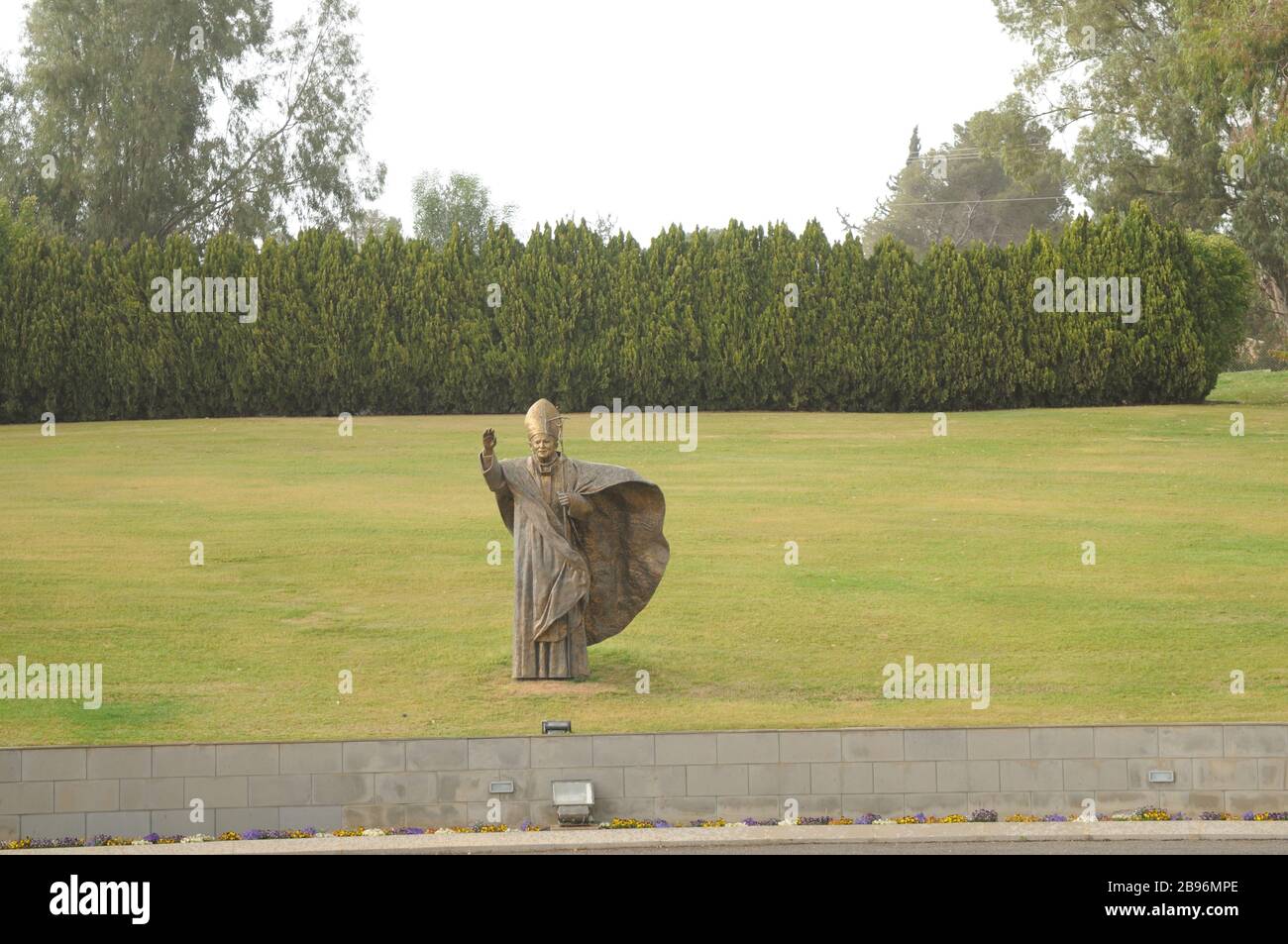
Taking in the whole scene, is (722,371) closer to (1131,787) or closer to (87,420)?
(87,420)

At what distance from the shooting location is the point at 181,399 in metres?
30.4

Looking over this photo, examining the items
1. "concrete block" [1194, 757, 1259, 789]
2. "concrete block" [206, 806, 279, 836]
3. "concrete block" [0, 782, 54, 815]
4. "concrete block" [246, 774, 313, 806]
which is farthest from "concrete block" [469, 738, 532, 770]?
"concrete block" [1194, 757, 1259, 789]

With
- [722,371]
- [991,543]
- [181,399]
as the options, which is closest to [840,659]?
[991,543]

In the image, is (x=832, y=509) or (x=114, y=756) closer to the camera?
(x=114, y=756)

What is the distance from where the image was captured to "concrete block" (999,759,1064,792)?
33.2 feet

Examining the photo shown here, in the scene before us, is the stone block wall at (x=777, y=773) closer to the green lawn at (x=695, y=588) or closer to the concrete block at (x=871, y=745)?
the concrete block at (x=871, y=745)

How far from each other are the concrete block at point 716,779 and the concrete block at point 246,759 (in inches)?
101

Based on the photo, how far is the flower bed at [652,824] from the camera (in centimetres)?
977

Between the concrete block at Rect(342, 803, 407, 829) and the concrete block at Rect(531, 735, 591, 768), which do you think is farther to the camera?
the concrete block at Rect(531, 735, 591, 768)

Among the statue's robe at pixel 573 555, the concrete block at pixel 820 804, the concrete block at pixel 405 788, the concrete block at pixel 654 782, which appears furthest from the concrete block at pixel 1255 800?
the concrete block at pixel 405 788

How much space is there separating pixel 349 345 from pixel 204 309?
9.29 ft

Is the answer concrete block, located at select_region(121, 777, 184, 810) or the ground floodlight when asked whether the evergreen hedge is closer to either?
the ground floodlight

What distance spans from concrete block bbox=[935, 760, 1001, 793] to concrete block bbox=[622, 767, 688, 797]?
5.26ft

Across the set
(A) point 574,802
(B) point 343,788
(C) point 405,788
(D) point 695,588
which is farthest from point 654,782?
(D) point 695,588
